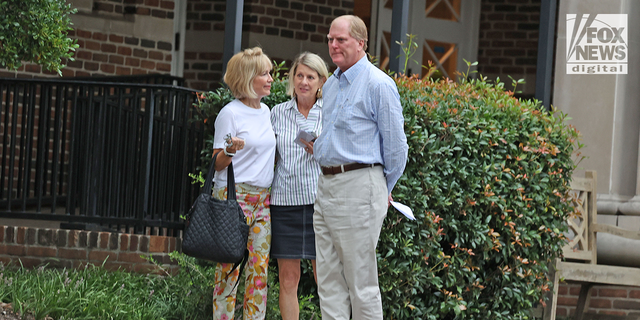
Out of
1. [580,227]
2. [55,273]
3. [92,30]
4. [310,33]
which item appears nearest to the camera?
[55,273]

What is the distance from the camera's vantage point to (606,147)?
6465 mm

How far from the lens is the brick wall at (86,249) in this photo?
A: 15.9 feet

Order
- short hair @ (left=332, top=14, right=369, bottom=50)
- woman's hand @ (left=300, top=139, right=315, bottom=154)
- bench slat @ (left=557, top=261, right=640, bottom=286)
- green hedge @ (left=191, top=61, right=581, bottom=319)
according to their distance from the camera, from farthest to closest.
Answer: bench slat @ (left=557, top=261, right=640, bottom=286) < green hedge @ (left=191, top=61, right=581, bottom=319) < woman's hand @ (left=300, top=139, right=315, bottom=154) < short hair @ (left=332, top=14, right=369, bottom=50)

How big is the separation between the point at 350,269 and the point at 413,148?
129cm

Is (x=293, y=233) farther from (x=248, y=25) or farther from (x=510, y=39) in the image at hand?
(x=510, y=39)

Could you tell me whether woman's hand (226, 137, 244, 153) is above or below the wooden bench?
above

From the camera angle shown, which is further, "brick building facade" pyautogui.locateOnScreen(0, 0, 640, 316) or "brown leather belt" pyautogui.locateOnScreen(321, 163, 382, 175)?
"brick building facade" pyautogui.locateOnScreen(0, 0, 640, 316)

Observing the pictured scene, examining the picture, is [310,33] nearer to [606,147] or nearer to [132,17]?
[132,17]

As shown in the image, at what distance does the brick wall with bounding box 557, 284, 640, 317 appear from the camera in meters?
6.56

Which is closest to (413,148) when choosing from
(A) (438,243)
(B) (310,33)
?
(A) (438,243)

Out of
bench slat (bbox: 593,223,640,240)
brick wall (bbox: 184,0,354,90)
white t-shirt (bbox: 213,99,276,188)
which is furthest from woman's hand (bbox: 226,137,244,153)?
brick wall (bbox: 184,0,354,90)

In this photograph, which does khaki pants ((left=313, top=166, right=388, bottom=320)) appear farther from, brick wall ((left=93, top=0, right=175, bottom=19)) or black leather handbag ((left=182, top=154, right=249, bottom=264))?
brick wall ((left=93, top=0, right=175, bottom=19))

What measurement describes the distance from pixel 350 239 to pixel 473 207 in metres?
1.71

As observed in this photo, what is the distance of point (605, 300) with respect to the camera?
660 centimetres
